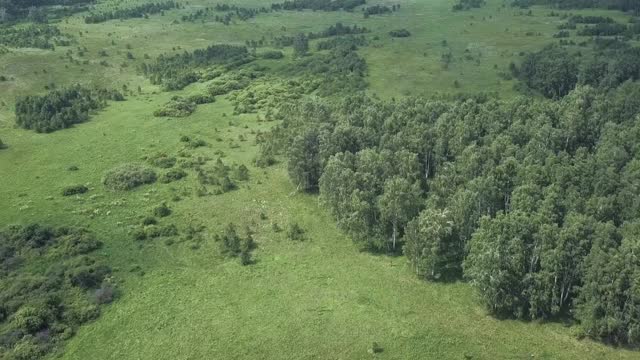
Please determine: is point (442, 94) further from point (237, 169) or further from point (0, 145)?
point (0, 145)

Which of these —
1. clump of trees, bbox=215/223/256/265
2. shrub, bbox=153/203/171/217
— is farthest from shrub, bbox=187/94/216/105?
clump of trees, bbox=215/223/256/265

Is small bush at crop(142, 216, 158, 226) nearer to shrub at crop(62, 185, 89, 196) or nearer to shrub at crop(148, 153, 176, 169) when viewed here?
shrub at crop(62, 185, 89, 196)

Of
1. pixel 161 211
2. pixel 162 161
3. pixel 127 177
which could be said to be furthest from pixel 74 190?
pixel 161 211

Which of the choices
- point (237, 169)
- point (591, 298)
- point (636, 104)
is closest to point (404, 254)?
point (591, 298)

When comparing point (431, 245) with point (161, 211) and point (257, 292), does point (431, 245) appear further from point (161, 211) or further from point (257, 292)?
point (161, 211)

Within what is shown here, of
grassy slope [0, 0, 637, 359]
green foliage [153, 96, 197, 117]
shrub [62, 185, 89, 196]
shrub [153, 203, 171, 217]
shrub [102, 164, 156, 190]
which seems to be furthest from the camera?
green foliage [153, 96, 197, 117]
